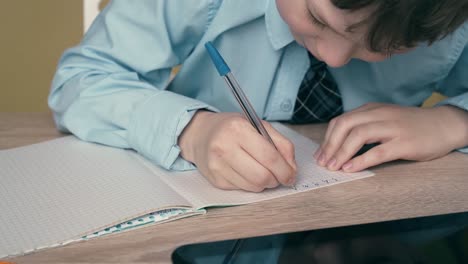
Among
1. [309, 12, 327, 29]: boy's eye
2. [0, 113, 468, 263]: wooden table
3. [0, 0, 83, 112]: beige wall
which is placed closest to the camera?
[0, 113, 468, 263]: wooden table

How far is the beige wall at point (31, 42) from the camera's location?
5.32ft

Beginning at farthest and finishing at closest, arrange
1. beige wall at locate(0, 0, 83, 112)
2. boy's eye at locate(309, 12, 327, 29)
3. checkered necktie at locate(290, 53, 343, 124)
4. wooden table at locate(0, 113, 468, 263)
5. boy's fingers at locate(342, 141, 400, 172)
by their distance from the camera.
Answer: beige wall at locate(0, 0, 83, 112)
checkered necktie at locate(290, 53, 343, 124)
boy's fingers at locate(342, 141, 400, 172)
boy's eye at locate(309, 12, 327, 29)
wooden table at locate(0, 113, 468, 263)

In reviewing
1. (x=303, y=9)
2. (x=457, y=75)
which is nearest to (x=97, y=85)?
(x=303, y=9)

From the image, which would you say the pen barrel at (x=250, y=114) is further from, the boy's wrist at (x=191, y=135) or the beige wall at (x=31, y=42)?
the beige wall at (x=31, y=42)

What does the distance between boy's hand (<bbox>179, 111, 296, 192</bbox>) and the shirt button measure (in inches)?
9.3

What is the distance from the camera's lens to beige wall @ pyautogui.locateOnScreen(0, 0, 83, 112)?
162 centimetres

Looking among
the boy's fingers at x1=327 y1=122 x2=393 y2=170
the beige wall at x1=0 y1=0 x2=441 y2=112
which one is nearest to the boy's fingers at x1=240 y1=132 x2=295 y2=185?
the boy's fingers at x1=327 y1=122 x2=393 y2=170

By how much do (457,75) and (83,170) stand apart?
63 cm

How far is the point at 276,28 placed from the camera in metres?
0.92

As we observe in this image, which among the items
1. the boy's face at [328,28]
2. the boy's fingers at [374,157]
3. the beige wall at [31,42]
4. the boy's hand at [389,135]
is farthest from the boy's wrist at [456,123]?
the beige wall at [31,42]

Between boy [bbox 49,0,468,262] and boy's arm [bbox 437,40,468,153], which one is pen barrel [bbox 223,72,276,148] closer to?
boy [bbox 49,0,468,262]

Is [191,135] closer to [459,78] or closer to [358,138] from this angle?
[358,138]

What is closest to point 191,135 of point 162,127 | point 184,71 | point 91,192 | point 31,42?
point 162,127

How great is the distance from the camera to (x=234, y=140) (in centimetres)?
71
